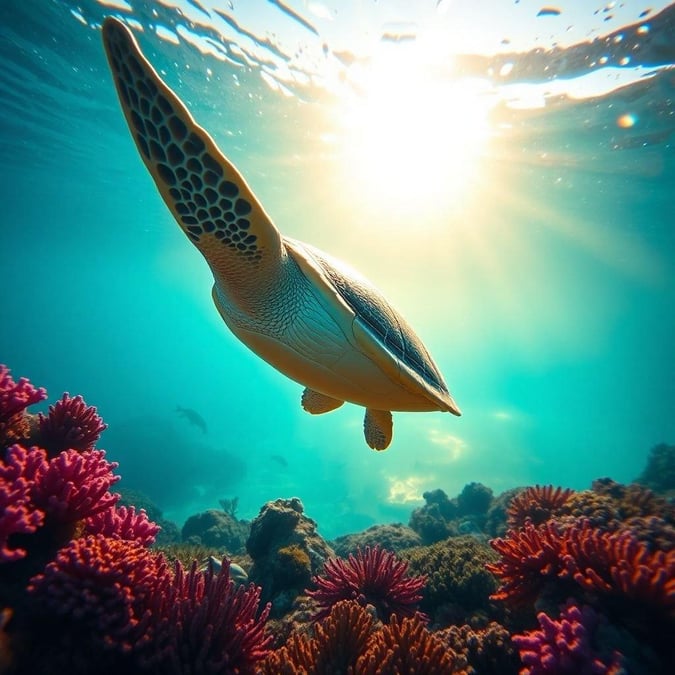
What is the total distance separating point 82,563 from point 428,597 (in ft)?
11.2

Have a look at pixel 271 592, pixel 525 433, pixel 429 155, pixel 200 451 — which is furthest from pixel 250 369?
pixel 271 592

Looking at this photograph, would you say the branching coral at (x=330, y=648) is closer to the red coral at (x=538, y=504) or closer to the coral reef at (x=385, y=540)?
the red coral at (x=538, y=504)

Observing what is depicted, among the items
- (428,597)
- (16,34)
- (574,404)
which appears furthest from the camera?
(574,404)

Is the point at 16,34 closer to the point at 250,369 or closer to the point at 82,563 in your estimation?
the point at 82,563

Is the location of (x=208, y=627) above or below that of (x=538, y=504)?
below

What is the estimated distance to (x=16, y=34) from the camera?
11.8 m

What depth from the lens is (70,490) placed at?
2.20m

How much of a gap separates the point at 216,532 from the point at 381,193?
2150 centimetres

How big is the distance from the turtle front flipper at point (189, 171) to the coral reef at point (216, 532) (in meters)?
8.77

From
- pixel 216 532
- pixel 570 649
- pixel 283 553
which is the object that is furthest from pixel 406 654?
pixel 216 532

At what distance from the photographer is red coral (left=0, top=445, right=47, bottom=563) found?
173 cm

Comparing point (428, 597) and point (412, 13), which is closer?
point (428, 597)

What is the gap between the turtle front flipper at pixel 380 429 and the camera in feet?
12.6

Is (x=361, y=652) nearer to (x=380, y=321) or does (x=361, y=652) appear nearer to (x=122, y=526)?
(x=122, y=526)
